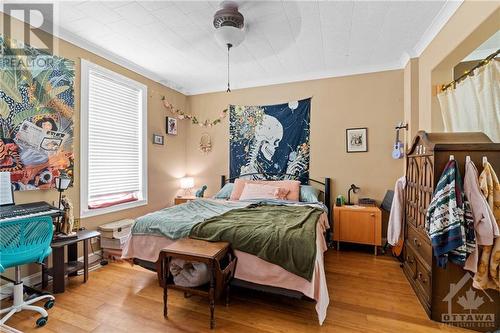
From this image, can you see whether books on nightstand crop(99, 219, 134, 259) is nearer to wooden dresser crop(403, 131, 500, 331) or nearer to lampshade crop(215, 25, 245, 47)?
lampshade crop(215, 25, 245, 47)

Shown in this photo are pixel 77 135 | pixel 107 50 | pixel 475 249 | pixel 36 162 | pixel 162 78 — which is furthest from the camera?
pixel 162 78

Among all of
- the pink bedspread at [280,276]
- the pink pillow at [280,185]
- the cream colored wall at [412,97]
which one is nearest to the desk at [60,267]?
the pink bedspread at [280,276]

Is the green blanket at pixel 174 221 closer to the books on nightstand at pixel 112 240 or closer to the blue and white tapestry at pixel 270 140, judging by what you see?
the books on nightstand at pixel 112 240

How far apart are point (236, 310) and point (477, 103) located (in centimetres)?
282

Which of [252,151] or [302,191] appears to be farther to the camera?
[252,151]

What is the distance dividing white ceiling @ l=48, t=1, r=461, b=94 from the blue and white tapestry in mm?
662

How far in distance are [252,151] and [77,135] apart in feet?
8.50

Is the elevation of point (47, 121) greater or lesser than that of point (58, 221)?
greater

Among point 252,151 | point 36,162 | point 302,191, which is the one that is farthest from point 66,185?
point 302,191

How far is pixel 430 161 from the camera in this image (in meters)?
2.01

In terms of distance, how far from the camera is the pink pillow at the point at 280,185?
3645mm

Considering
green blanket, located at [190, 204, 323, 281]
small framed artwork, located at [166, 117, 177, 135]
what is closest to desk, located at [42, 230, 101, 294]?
green blanket, located at [190, 204, 323, 281]

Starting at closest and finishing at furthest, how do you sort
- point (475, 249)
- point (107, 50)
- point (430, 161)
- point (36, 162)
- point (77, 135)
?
1. point (475, 249)
2. point (430, 161)
3. point (36, 162)
4. point (77, 135)
5. point (107, 50)

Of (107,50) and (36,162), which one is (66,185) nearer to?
(36,162)
